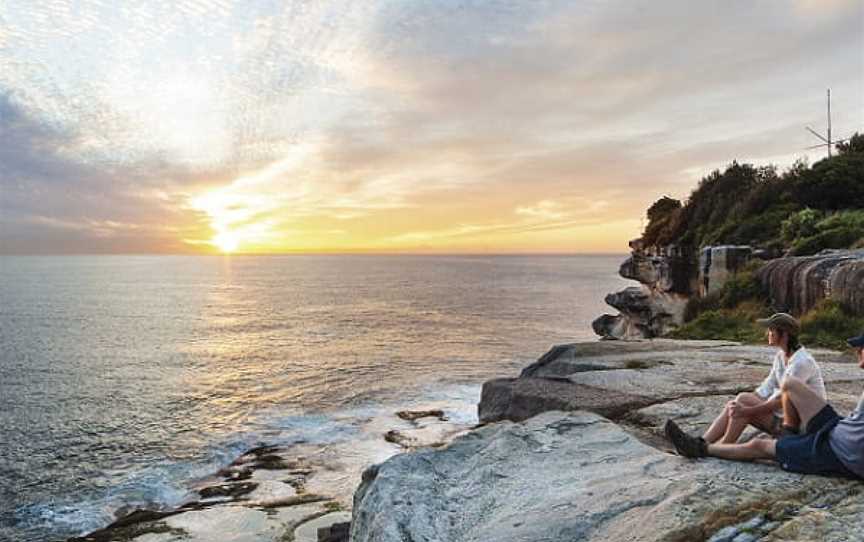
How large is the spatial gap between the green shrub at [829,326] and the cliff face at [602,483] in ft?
12.4

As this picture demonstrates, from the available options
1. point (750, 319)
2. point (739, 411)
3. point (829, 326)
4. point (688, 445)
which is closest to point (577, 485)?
point (688, 445)

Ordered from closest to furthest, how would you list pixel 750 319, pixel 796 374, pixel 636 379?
pixel 796 374
pixel 636 379
pixel 750 319

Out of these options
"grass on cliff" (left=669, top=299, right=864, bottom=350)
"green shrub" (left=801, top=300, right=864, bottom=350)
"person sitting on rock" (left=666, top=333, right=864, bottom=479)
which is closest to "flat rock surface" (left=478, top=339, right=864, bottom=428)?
"green shrub" (left=801, top=300, right=864, bottom=350)

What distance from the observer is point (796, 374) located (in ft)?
20.6

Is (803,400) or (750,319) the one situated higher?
(803,400)

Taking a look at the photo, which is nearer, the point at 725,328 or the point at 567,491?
the point at 567,491

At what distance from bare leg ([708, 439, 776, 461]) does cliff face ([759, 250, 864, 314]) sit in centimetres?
1176

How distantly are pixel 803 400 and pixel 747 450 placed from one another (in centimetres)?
74

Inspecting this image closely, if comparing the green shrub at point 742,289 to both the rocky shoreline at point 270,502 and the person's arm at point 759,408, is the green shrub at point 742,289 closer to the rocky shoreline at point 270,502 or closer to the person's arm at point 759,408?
the rocky shoreline at point 270,502

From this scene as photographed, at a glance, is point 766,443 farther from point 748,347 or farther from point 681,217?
point 681,217

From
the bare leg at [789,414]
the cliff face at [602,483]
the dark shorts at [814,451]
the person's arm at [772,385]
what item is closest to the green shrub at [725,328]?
the cliff face at [602,483]

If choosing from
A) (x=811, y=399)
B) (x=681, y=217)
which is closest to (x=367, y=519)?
(x=811, y=399)

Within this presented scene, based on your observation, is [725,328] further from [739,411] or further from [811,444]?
[811,444]

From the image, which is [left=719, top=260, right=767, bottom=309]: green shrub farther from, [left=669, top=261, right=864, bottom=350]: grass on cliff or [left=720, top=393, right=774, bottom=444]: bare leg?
[left=720, top=393, right=774, bottom=444]: bare leg
